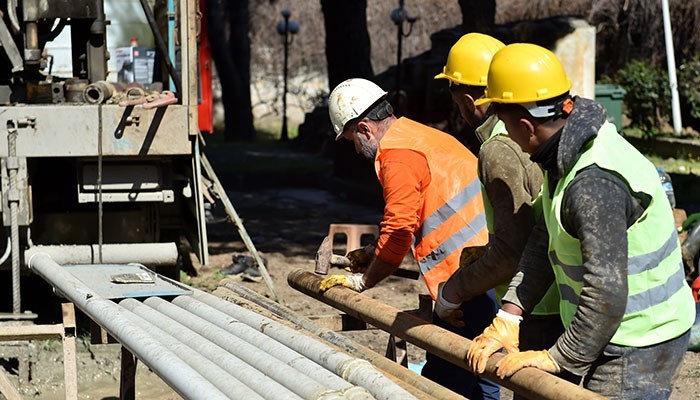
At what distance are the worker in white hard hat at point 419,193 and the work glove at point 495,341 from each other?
892 millimetres

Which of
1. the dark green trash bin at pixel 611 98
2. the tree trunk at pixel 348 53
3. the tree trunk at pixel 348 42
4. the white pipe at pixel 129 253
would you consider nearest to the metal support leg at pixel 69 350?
the white pipe at pixel 129 253

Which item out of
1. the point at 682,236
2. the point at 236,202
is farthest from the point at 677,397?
the point at 236,202

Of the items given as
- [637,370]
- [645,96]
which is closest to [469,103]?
[637,370]

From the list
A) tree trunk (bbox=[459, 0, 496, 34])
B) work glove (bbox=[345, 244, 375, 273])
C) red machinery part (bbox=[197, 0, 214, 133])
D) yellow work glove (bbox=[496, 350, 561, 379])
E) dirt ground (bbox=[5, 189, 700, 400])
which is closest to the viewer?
yellow work glove (bbox=[496, 350, 561, 379])

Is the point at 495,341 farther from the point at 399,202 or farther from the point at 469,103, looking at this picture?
the point at 469,103

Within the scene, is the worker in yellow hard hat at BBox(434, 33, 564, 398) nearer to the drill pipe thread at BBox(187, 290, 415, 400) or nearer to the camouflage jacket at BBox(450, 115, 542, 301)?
the camouflage jacket at BBox(450, 115, 542, 301)

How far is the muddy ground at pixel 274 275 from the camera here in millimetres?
6375

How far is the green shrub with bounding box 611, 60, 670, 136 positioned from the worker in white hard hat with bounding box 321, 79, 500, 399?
53.1 ft

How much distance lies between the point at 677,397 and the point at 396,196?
263cm

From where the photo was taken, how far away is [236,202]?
15.1 metres

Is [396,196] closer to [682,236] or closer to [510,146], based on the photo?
[510,146]

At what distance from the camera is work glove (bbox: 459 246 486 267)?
4336mm

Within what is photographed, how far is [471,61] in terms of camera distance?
4340mm

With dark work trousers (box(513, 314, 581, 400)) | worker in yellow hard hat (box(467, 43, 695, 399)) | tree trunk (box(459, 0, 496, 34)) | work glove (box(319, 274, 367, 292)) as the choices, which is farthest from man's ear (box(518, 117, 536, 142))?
tree trunk (box(459, 0, 496, 34))
